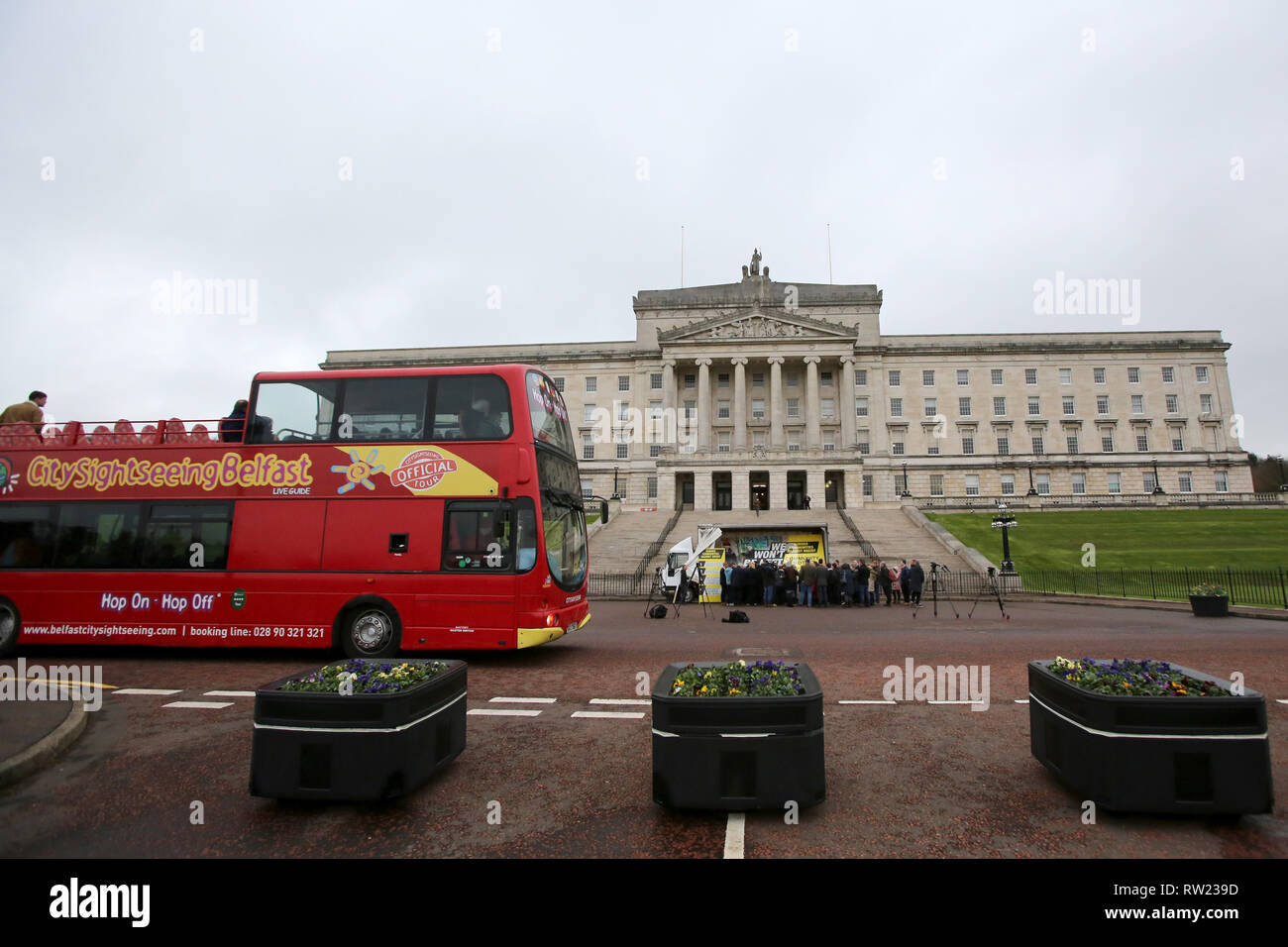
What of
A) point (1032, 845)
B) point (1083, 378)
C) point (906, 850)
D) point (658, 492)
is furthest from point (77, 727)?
point (1083, 378)

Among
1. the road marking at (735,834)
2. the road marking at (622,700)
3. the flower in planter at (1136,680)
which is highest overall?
the flower in planter at (1136,680)

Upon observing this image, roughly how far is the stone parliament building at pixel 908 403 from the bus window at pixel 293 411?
47.9 m

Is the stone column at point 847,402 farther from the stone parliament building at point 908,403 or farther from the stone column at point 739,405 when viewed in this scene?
the stone column at point 739,405

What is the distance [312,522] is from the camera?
11.4 m

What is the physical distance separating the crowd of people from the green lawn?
1067 cm

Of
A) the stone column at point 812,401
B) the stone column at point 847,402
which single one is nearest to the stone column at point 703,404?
the stone column at point 812,401

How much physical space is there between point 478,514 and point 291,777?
6.44m

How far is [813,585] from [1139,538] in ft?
85.1

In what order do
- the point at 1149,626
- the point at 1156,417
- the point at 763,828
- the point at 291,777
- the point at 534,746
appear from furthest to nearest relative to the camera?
1. the point at 1156,417
2. the point at 1149,626
3. the point at 534,746
4. the point at 291,777
5. the point at 763,828

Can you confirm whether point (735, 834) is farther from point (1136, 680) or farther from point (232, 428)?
point (232, 428)

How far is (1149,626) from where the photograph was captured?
15547 mm

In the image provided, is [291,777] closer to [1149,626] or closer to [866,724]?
[866,724]

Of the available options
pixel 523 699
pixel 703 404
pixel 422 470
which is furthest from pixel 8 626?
pixel 703 404

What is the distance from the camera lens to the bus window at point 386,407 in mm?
11445
